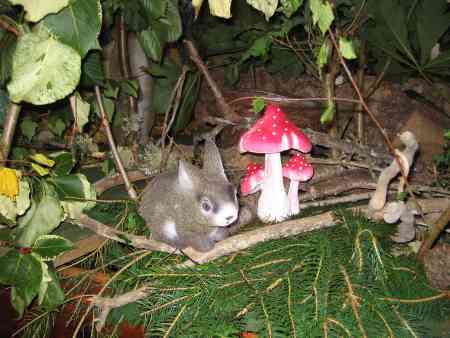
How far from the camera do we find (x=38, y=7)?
61 cm

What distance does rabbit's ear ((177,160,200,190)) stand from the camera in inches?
31.0

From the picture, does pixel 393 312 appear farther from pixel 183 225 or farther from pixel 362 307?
pixel 183 225

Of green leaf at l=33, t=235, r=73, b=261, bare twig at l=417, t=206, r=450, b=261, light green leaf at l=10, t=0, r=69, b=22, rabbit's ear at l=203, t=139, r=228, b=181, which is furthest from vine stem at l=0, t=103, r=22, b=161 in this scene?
bare twig at l=417, t=206, r=450, b=261

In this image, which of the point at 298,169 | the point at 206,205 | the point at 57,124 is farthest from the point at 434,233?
the point at 57,124

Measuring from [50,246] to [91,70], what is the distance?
1.27ft

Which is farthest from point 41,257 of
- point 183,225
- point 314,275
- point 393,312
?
point 393,312

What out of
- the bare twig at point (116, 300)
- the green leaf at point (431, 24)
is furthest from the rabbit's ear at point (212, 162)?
the green leaf at point (431, 24)

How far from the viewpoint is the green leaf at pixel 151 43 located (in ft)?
3.59

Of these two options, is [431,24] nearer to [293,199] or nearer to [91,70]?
[293,199]

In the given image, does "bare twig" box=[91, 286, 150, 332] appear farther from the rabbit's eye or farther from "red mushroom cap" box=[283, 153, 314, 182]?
"red mushroom cap" box=[283, 153, 314, 182]

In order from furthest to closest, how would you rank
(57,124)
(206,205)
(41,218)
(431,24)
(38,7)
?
(57,124), (431,24), (41,218), (206,205), (38,7)

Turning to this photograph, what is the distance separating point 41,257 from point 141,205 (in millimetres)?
230

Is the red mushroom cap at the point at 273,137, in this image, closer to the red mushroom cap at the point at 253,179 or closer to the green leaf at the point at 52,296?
the red mushroom cap at the point at 253,179

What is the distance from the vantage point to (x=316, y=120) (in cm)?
148
